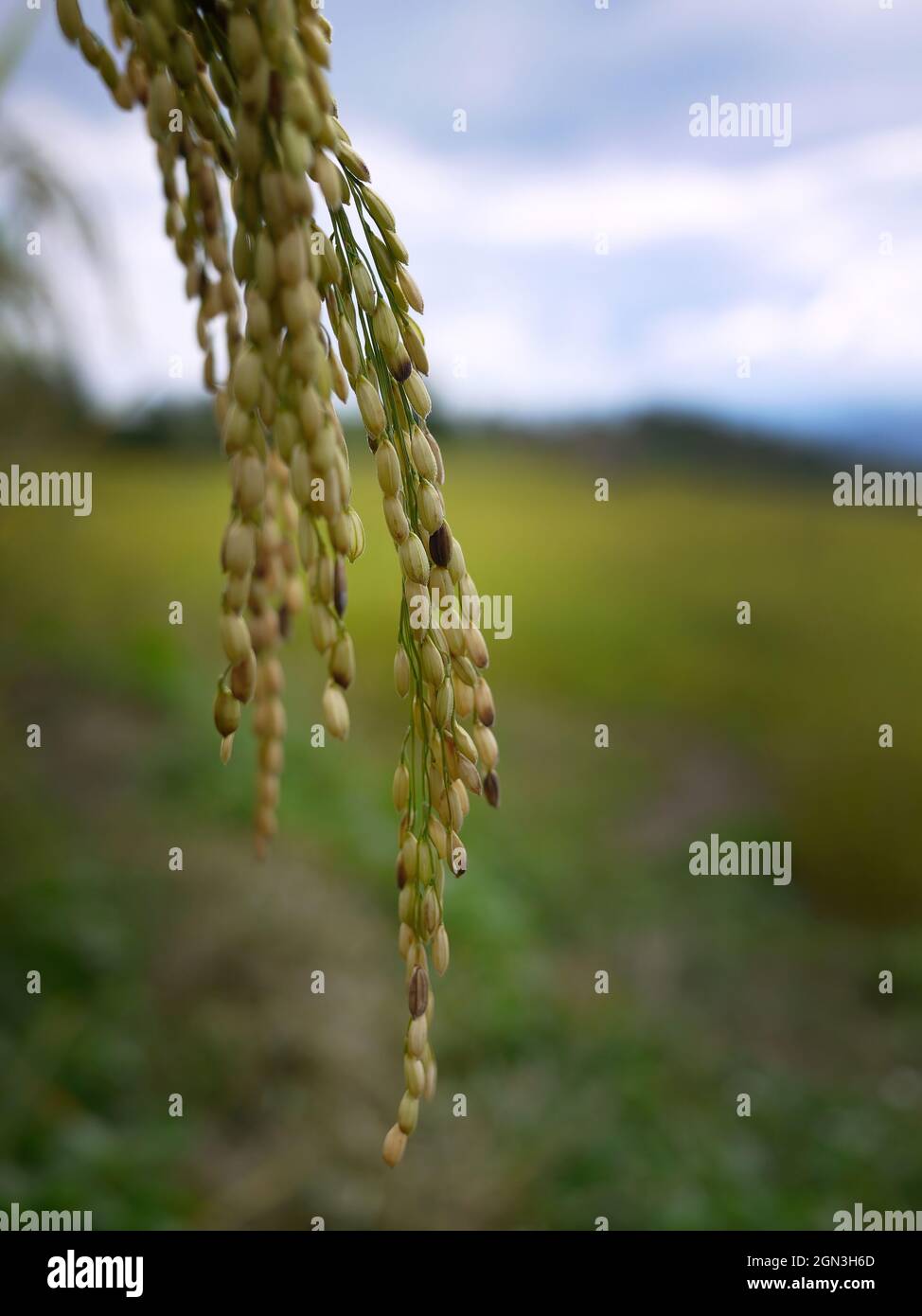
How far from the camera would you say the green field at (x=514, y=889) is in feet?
5.09

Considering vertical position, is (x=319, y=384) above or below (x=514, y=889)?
above

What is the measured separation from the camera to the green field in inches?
61.1

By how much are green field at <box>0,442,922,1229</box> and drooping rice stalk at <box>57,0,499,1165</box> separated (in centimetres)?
113

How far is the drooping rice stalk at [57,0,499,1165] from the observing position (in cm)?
31

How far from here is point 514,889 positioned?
8.50 feet

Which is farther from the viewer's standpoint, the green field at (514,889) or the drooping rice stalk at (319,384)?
the green field at (514,889)

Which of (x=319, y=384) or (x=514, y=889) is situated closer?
(x=319, y=384)

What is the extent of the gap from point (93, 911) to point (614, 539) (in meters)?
2.01

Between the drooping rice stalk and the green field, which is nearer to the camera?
the drooping rice stalk

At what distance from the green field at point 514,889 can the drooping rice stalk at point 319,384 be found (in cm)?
113

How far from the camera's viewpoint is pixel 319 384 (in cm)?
32

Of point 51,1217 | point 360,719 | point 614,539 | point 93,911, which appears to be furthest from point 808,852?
point 51,1217

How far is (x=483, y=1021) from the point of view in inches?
75.7

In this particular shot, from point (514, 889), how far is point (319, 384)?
2373mm
